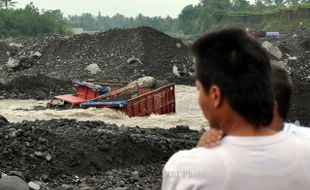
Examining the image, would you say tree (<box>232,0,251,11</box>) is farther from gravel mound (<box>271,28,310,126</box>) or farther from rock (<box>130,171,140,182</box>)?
rock (<box>130,171,140,182</box>)

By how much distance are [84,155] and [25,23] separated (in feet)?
171

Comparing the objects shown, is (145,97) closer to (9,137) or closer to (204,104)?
(9,137)

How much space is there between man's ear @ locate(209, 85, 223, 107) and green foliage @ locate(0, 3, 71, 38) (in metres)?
56.4

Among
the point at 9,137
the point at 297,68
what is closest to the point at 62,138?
the point at 9,137

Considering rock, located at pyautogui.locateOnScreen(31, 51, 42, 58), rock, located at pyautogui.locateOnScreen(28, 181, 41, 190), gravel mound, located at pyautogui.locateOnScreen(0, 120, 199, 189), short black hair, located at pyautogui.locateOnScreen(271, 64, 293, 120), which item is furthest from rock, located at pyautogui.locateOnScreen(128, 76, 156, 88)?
short black hair, located at pyautogui.locateOnScreen(271, 64, 293, 120)

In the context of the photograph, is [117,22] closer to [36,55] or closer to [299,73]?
[36,55]

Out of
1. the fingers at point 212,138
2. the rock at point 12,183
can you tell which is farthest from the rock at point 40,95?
the fingers at point 212,138

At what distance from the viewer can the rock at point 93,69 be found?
25.4 m

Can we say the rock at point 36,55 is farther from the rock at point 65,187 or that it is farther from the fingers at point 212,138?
the fingers at point 212,138

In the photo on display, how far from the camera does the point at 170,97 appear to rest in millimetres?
15789

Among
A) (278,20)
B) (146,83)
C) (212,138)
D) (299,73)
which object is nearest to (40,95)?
(146,83)

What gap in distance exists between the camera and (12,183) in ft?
21.3

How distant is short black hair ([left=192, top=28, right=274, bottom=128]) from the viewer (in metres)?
1.88

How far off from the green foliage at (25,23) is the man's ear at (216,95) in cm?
5637
